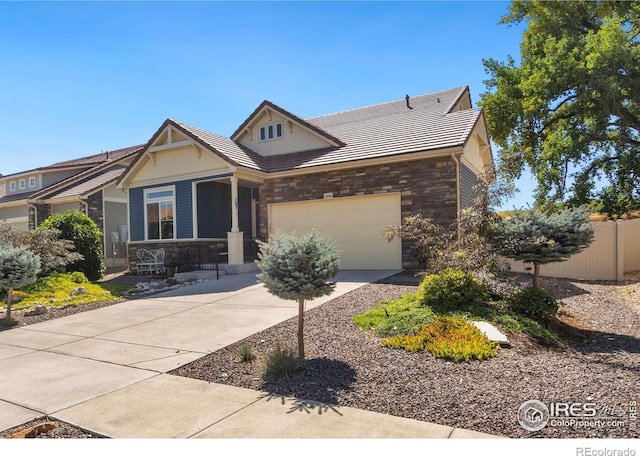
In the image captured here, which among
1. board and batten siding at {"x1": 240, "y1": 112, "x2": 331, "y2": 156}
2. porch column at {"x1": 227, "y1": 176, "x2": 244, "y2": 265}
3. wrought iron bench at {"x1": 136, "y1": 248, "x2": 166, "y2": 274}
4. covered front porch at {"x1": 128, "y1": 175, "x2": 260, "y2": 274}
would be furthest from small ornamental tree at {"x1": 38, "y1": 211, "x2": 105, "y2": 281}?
board and batten siding at {"x1": 240, "y1": 112, "x2": 331, "y2": 156}

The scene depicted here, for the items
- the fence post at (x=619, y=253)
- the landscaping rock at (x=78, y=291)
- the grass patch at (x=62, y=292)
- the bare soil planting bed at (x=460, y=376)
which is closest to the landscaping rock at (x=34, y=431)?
the bare soil planting bed at (x=460, y=376)

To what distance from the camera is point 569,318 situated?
24.3ft

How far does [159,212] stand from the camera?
16109 millimetres

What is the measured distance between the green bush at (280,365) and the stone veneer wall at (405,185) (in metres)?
8.01

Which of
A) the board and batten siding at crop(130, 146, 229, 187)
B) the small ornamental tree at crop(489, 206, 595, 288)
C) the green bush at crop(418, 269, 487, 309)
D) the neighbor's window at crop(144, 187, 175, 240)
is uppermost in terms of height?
the board and batten siding at crop(130, 146, 229, 187)

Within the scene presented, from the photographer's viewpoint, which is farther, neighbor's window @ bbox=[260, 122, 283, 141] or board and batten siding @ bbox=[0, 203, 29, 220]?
board and batten siding @ bbox=[0, 203, 29, 220]

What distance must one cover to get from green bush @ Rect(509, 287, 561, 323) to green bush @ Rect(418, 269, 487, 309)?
576 millimetres

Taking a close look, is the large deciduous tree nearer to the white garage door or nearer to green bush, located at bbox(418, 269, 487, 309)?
the white garage door

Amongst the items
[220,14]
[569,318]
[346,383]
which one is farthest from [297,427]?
[220,14]

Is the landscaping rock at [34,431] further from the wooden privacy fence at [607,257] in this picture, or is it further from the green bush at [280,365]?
the wooden privacy fence at [607,257]

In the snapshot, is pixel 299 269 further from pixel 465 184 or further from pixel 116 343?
pixel 465 184

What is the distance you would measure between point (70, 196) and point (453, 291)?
20.0 m

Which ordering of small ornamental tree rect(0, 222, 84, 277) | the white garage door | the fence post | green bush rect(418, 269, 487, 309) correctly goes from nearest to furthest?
green bush rect(418, 269, 487, 309) < the fence post < small ornamental tree rect(0, 222, 84, 277) < the white garage door

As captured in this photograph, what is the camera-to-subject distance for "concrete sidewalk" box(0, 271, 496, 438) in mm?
3379
